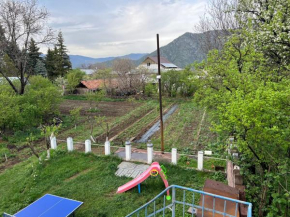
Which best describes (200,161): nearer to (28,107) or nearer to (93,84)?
(28,107)

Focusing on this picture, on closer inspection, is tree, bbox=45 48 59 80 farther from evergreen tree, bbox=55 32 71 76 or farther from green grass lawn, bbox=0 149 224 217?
green grass lawn, bbox=0 149 224 217

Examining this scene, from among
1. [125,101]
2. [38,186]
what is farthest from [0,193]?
[125,101]

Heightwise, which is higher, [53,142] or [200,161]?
[53,142]

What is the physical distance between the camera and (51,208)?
226 inches

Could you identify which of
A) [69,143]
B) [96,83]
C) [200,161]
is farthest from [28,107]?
[96,83]

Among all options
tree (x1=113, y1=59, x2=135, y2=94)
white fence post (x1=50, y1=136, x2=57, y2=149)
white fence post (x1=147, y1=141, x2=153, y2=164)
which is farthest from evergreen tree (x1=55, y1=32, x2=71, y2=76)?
white fence post (x1=147, y1=141, x2=153, y2=164)

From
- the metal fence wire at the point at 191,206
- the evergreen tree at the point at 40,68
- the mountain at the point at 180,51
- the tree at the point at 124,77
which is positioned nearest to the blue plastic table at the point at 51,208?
the metal fence wire at the point at 191,206

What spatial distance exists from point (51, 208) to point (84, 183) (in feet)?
5.79

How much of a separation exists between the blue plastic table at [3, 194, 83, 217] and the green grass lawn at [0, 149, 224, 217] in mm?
469

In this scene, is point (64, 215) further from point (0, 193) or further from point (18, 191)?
point (0, 193)

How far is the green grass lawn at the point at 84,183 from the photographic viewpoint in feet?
20.8

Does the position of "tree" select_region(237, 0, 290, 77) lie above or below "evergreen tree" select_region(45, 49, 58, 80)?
below

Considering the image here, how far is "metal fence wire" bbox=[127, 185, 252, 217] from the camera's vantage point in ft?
12.1

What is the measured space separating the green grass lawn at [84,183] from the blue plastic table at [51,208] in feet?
1.54
